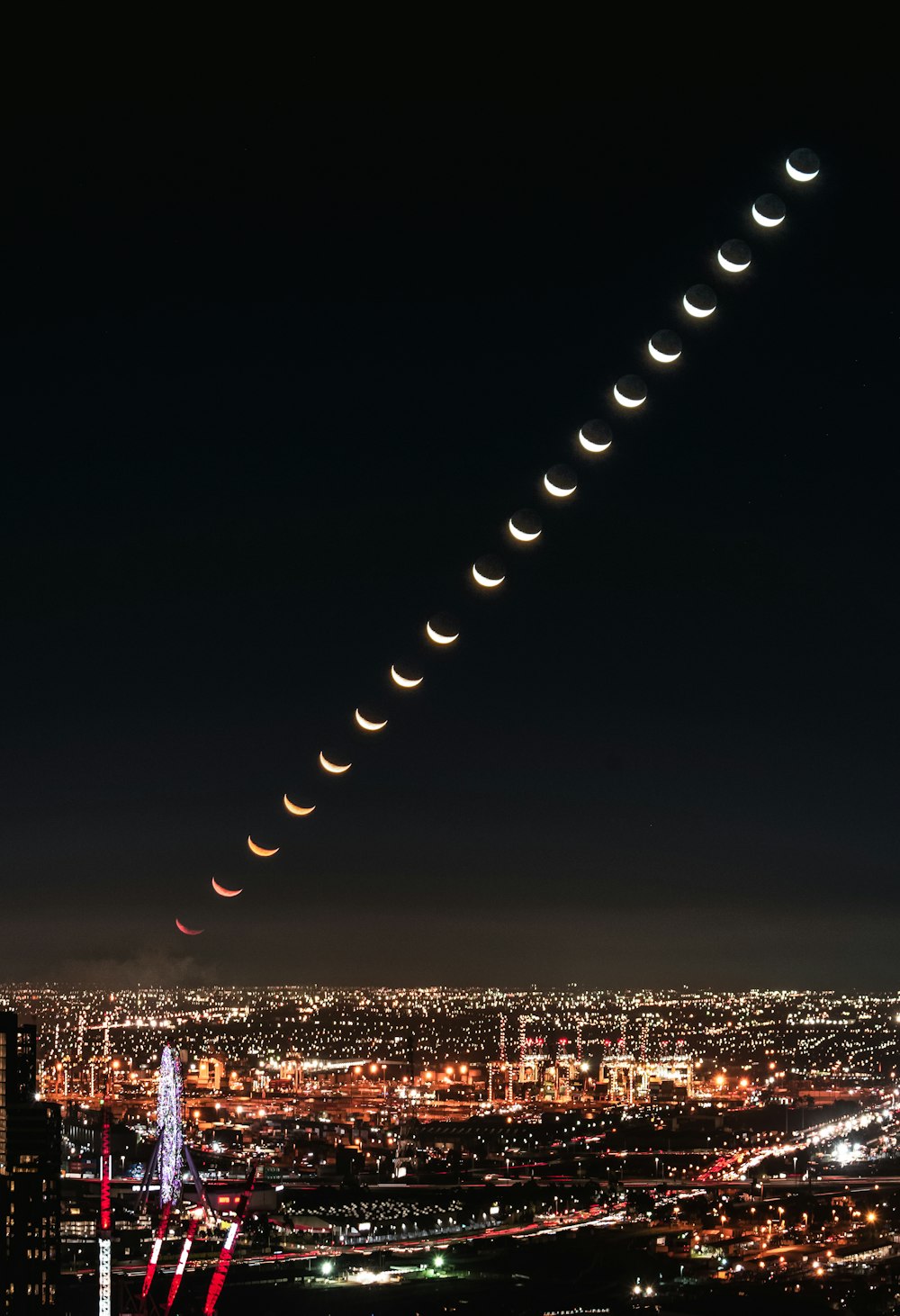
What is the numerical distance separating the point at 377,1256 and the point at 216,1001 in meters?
141

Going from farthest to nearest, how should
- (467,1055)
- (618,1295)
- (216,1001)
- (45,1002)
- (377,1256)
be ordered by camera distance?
(216,1001), (45,1002), (467,1055), (377,1256), (618,1295)

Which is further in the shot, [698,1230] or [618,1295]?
[698,1230]

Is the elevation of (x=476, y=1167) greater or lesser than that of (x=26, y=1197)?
lesser

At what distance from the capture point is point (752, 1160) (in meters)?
59.6

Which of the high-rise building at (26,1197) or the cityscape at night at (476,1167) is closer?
the high-rise building at (26,1197)

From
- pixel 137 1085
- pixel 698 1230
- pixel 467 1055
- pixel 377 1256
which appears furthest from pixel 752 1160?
pixel 467 1055

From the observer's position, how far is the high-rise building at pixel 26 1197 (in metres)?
29.0

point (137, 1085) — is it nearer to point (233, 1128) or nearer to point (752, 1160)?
point (233, 1128)

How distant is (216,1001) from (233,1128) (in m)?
114

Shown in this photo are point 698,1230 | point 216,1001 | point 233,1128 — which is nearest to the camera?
point 698,1230

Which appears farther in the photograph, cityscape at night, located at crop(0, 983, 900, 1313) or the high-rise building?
cityscape at night, located at crop(0, 983, 900, 1313)

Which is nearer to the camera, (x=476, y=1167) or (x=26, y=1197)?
(x=26, y=1197)

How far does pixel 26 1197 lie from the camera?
29578 mm

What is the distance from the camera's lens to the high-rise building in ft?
95.1
